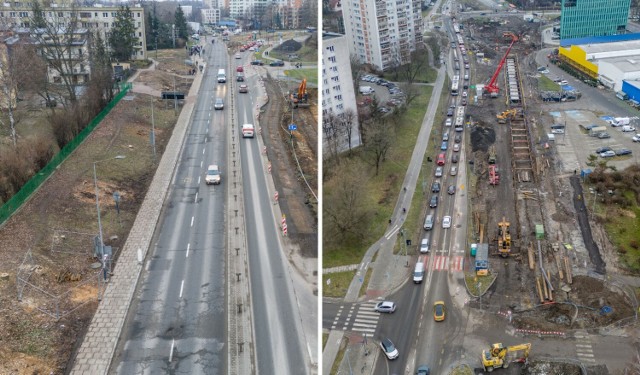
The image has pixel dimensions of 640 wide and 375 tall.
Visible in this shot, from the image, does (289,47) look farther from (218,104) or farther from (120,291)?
(120,291)

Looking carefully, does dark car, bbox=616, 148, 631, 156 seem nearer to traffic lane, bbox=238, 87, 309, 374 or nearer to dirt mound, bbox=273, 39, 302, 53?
traffic lane, bbox=238, 87, 309, 374

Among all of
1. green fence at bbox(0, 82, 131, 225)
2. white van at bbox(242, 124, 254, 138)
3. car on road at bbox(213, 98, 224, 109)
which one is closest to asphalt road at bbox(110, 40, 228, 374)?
green fence at bbox(0, 82, 131, 225)

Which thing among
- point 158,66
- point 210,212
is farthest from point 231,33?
point 210,212

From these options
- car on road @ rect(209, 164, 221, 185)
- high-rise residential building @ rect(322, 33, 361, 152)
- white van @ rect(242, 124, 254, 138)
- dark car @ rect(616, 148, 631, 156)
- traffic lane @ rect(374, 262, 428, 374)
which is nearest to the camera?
traffic lane @ rect(374, 262, 428, 374)

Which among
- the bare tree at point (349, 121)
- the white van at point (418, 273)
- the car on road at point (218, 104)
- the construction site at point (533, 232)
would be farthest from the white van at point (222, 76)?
the white van at point (418, 273)

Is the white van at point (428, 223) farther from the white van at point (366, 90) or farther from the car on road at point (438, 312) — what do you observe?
the white van at point (366, 90)
